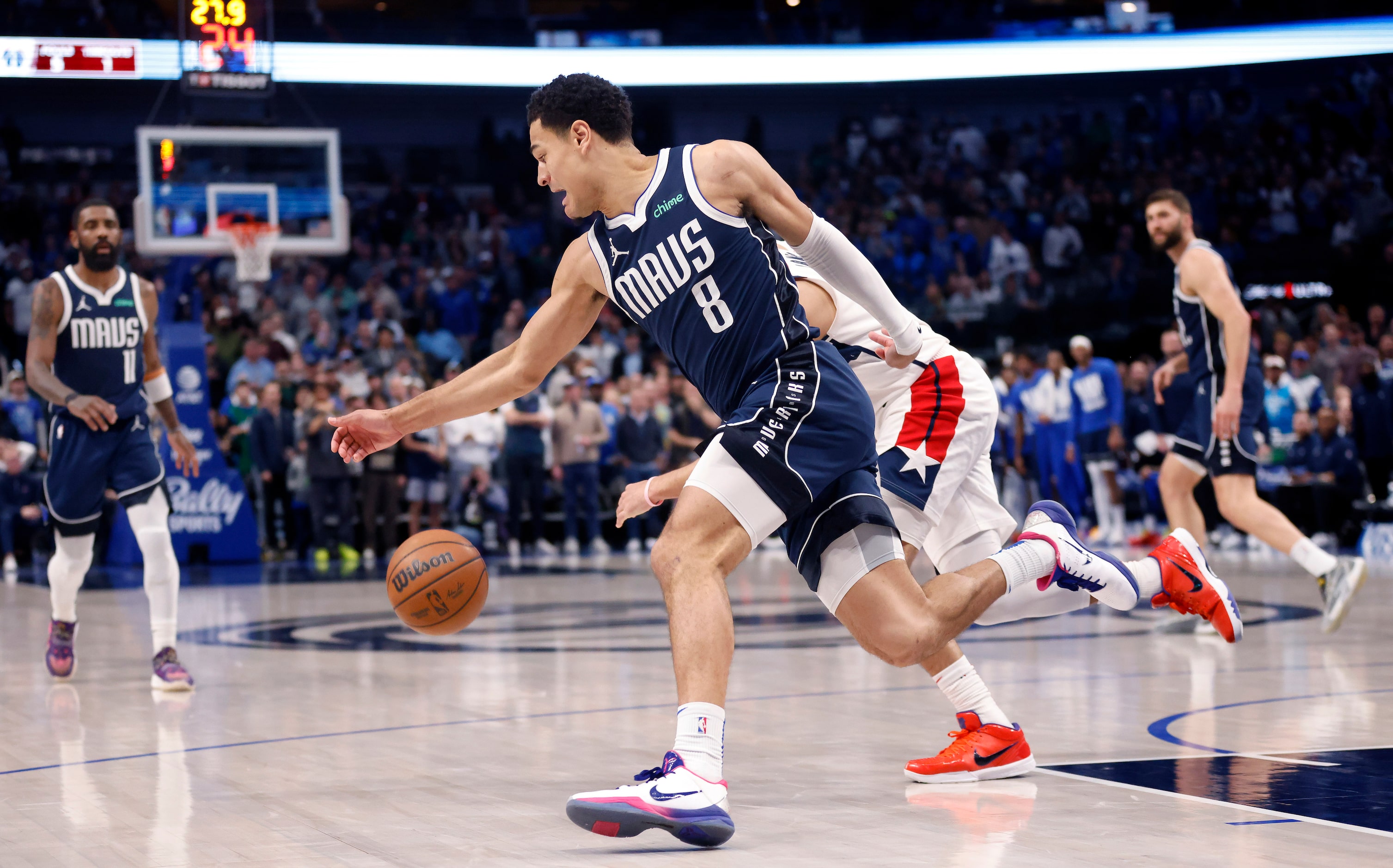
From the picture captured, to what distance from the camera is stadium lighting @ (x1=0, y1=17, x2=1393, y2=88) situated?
24406 millimetres

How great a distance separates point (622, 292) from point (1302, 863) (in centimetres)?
230

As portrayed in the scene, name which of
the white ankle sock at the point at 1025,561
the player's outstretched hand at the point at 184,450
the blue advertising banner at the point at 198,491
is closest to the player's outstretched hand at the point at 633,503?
the white ankle sock at the point at 1025,561

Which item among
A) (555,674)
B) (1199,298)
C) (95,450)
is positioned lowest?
(555,674)

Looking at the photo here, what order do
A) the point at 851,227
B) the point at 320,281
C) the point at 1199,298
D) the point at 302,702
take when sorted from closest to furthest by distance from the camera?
1. the point at 302,702
2. the point at 1199,298
3. the point at 320,281
4. the point at 851,227

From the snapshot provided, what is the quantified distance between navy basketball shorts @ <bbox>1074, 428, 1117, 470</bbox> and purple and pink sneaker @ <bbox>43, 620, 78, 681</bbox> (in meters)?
12.0

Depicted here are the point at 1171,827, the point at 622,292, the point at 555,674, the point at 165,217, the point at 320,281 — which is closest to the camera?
the point at 1171,827

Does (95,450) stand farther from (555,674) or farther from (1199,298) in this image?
(1199,298)

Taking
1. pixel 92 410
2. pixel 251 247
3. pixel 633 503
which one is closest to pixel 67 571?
pixel 92 410

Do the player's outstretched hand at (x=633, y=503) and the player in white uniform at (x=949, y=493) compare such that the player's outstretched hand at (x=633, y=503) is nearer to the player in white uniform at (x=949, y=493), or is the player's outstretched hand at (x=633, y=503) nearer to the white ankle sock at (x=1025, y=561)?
the player in white uniform at (x=949, y=493)

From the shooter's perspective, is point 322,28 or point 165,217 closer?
point 165,217

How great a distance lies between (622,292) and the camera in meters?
4.22

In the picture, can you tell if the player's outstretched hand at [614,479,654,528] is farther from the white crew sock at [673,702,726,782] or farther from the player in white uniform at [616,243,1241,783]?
the white crew sock at [673,702,726,782]

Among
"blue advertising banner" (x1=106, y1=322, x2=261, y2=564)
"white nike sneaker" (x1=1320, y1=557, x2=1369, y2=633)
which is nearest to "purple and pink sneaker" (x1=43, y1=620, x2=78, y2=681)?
"white nike sneaker" (x1=1320, y1=557, x2=1369, y2=633)

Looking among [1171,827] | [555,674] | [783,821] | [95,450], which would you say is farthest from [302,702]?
[1171,827]
